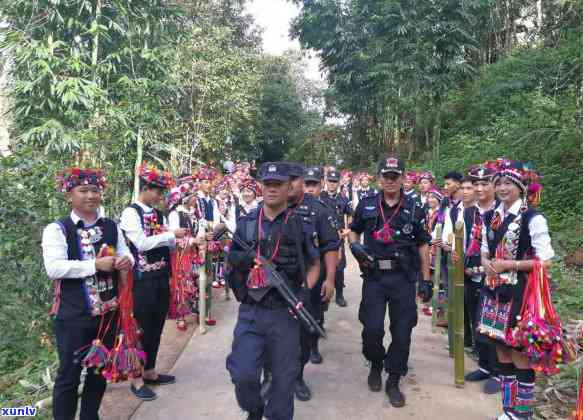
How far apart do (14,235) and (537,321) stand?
543 cm

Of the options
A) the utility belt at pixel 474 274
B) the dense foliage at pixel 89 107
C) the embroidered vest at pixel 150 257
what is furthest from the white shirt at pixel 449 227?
the dense foliage at pixel 89 107

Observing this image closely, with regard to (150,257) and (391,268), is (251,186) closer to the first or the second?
(150,257)

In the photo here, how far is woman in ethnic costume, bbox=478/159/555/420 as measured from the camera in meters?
3.33

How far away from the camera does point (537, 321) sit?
3.18 meters

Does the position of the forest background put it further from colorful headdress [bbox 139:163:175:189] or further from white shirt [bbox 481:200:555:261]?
colorful headdress [bbox 139:163:175:189]

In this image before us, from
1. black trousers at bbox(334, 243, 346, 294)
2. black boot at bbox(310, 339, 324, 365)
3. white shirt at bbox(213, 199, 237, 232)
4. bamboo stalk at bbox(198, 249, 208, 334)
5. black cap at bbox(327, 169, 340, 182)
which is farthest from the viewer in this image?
black cap at bbox(327, 169, 340, 182)

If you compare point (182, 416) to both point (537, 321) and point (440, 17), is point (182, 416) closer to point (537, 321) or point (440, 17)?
point (537, 321)

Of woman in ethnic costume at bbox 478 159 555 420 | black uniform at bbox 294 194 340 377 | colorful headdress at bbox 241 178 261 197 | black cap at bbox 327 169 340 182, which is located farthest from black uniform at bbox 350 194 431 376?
colorful headdress at bbox 241 178 261 197

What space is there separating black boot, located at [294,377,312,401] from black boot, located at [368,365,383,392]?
0.60 meters

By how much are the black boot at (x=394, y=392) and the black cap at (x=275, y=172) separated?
224cm

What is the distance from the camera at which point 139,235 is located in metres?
4.13

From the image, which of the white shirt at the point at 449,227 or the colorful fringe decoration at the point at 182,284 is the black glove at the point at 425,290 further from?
the colorful fringe decoration at the point at 182,284

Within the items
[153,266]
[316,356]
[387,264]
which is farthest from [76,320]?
[316,356]

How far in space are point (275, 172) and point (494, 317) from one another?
208cm
